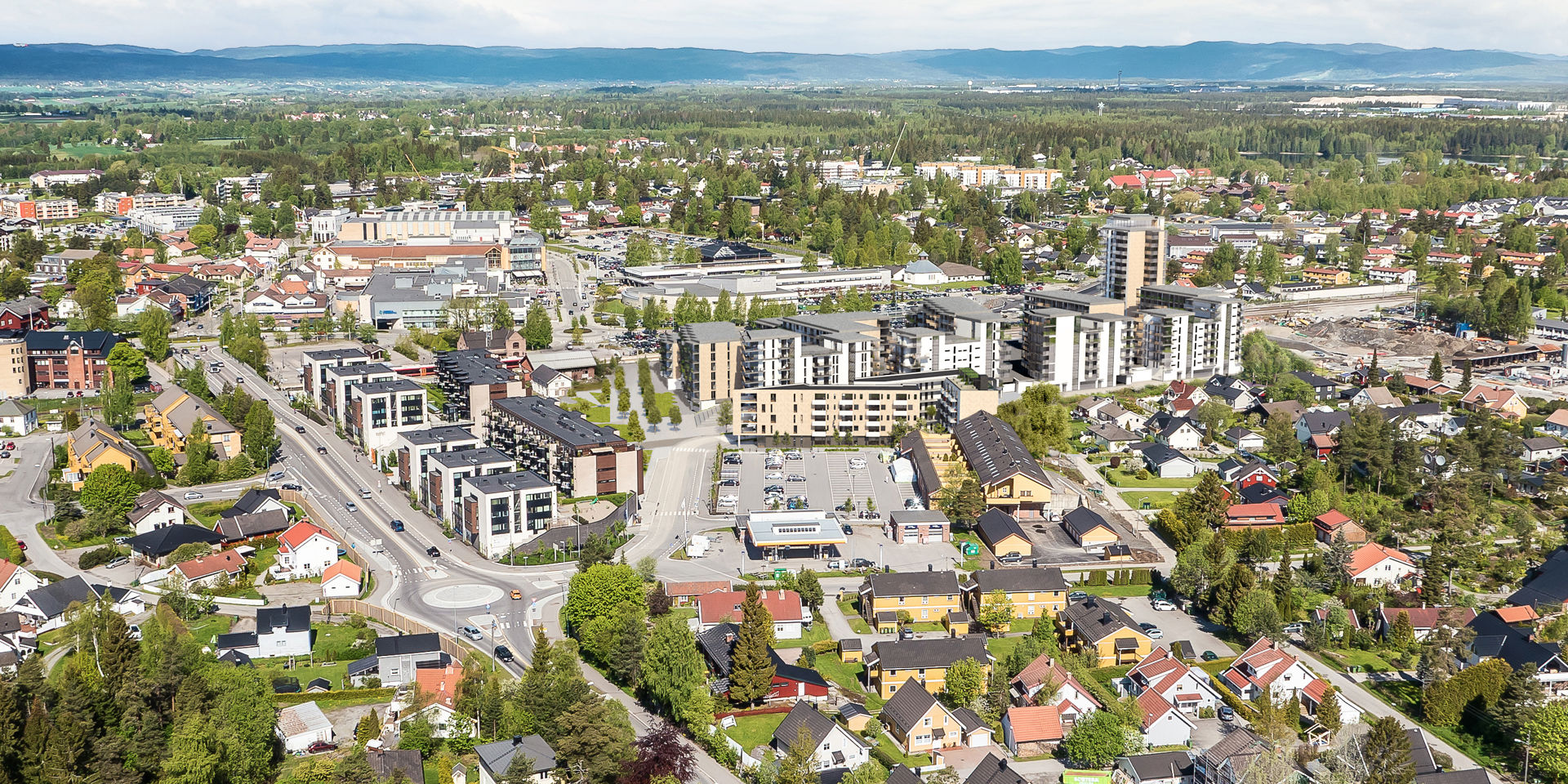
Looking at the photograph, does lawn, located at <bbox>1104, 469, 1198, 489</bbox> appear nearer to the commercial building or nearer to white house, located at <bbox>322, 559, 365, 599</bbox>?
white house, located at <bbox>322, 559, 365, 599</bbox>

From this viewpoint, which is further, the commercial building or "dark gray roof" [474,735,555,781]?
the commercial building

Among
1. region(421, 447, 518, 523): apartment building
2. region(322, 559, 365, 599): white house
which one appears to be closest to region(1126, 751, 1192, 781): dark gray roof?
region(322, 559, 365, 599): white house

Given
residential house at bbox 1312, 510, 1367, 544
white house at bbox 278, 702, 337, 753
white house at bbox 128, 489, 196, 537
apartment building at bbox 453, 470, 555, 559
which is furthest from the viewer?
white house at bbox 128, 489, 196, 537

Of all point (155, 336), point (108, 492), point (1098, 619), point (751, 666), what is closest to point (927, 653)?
point (751, 666)

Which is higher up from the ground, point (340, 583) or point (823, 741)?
point (340, 583)

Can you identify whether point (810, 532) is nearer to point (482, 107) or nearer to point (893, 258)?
point (893, 258)

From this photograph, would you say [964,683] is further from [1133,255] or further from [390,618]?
[1133,255]

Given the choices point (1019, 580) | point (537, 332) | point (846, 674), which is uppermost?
point (537, 332)

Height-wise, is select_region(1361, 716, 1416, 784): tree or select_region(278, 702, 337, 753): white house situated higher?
select_region(1361, 716, 1416, 784): tree
